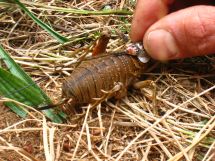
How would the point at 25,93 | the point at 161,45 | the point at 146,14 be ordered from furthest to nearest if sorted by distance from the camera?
the point at 146,14 → the point at 161,45 → the point at 25,93

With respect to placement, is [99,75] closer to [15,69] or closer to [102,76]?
[102,76]

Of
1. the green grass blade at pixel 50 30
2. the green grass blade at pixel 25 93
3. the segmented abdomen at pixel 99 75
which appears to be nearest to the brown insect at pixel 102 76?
the segmented abdomen at pixel 99 75

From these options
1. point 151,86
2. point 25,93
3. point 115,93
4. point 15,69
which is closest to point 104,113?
point 115,93

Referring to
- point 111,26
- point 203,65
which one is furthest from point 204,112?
point 111,26

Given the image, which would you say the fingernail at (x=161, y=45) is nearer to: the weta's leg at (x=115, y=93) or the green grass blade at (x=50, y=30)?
the weta's leg at (x=115, y=93)

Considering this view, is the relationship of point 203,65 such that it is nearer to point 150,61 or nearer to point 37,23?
point 150,61

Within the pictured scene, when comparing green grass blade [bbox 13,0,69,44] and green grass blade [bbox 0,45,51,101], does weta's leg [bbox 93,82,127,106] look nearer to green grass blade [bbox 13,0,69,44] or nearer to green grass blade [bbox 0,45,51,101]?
green grass blade [bbox 0,45,51,101]
